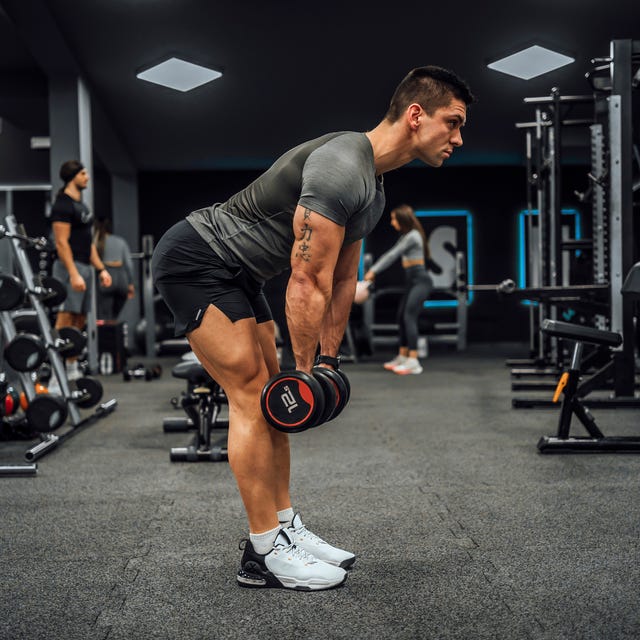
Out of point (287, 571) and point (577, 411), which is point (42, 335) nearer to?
point (287, 571)

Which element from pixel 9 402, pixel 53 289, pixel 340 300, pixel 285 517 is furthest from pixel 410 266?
pixel 285 517

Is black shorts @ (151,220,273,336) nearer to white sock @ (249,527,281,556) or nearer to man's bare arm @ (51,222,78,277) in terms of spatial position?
white sock @ (249,527,281,556)

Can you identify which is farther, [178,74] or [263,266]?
[178,74]

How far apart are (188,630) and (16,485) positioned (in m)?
1.40

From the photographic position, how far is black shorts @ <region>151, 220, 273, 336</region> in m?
1.61

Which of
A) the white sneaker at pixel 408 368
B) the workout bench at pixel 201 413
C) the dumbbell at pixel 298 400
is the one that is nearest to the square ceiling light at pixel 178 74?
the white sneaker at pixel 408 368

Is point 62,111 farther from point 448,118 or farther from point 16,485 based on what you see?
point 448,118

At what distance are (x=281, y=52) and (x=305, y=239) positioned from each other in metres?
4.95

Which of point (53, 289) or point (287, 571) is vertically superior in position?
point (53, 289)

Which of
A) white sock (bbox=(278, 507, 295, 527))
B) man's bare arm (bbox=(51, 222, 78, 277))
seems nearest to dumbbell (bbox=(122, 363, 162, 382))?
man's bare arm (bbox=(51, 222, 78, 277))

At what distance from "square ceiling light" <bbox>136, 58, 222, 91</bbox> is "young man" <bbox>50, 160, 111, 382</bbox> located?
215cm

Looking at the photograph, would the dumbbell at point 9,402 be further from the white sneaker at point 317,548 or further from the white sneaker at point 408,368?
the white sneaker at point 408,368

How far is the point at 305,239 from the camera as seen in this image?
56.7 inches

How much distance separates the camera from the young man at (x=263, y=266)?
1566mm
